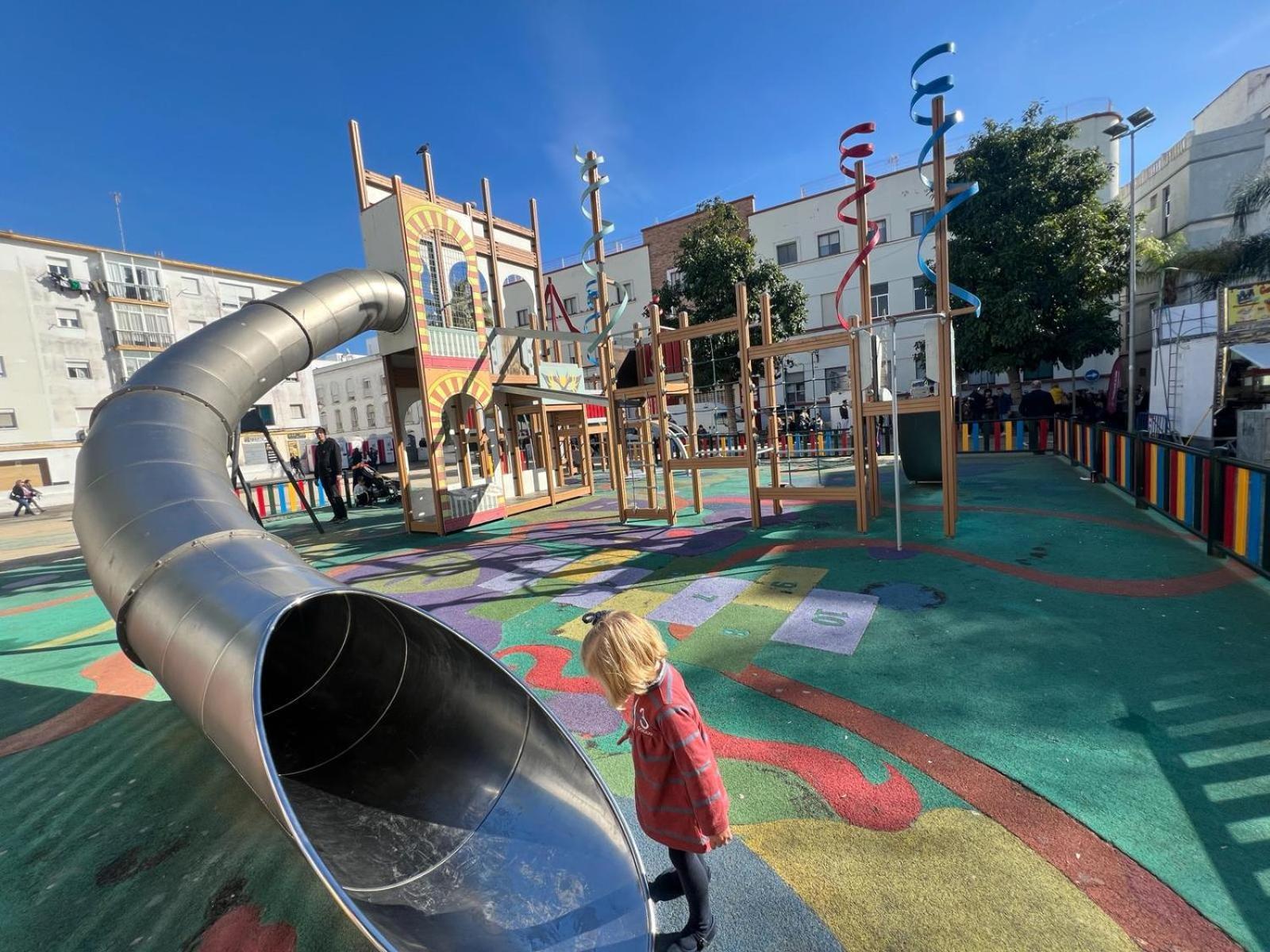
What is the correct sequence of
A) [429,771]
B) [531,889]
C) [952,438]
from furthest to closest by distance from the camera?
[952,438] → [429,771] → [531,889]

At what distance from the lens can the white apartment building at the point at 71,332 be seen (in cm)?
3081

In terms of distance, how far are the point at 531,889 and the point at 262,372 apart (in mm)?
6994

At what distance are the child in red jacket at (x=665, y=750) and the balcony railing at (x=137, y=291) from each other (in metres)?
47.2

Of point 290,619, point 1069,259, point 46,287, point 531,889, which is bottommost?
point 531,889

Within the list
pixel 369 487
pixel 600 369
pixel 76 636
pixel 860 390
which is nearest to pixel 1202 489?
pixel 860 390

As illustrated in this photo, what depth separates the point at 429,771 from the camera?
328 centimetres

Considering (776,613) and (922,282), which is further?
(922,282)

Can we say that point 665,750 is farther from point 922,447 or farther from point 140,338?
point 140,338

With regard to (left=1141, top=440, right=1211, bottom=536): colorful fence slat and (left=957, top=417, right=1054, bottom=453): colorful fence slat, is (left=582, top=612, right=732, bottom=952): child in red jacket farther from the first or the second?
(left=957, top=417, right=1054, bottom=453): colorful fence slat

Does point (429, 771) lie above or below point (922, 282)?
below

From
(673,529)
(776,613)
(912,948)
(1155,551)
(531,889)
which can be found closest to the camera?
(912,948)

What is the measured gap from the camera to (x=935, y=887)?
2.36m

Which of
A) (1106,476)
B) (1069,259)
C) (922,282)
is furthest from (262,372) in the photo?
(922,282)

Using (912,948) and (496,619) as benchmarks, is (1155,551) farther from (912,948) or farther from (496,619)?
(496,619)
